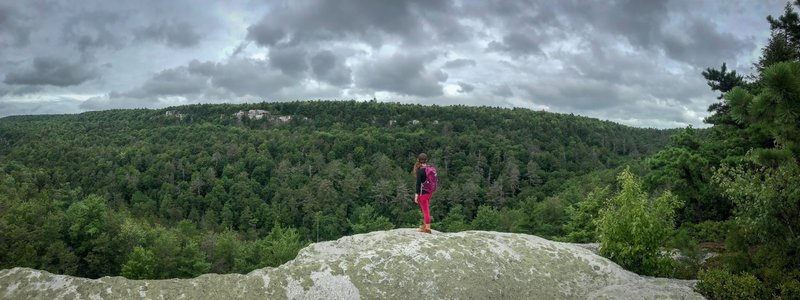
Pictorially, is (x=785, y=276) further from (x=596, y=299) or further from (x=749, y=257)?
(x=596, y=299)

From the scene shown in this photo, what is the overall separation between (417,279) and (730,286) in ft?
21.9

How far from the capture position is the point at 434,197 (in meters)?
111

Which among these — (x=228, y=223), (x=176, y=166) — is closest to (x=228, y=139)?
(x=176, y=166)

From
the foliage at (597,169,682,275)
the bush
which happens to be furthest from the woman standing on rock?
the bush

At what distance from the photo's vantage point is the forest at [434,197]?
433 inches

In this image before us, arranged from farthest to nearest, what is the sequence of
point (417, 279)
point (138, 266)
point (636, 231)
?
point (138, 266)
point (636, 231)
point (417, 279)

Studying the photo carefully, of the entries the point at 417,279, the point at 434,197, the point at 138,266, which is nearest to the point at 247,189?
the point at 434,197

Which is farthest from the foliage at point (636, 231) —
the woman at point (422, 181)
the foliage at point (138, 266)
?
the foliage at point (138, 266)

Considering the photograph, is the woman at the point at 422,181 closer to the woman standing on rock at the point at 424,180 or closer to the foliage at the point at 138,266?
the woman standing on rock at the point at 424,180

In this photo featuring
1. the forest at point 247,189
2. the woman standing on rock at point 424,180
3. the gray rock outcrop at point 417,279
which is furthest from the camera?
the forest at point 247,189

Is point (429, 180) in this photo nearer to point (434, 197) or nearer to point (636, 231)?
point (636, 231)

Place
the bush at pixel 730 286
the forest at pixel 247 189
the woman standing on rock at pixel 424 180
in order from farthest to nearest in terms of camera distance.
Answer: the forest at pixel 247 189 → the woman standing on rock at pixel 424 180 → the bush at pixel 730 286

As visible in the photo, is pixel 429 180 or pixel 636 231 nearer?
pixel 636 231

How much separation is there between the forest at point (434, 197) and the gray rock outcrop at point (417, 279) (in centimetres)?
152
